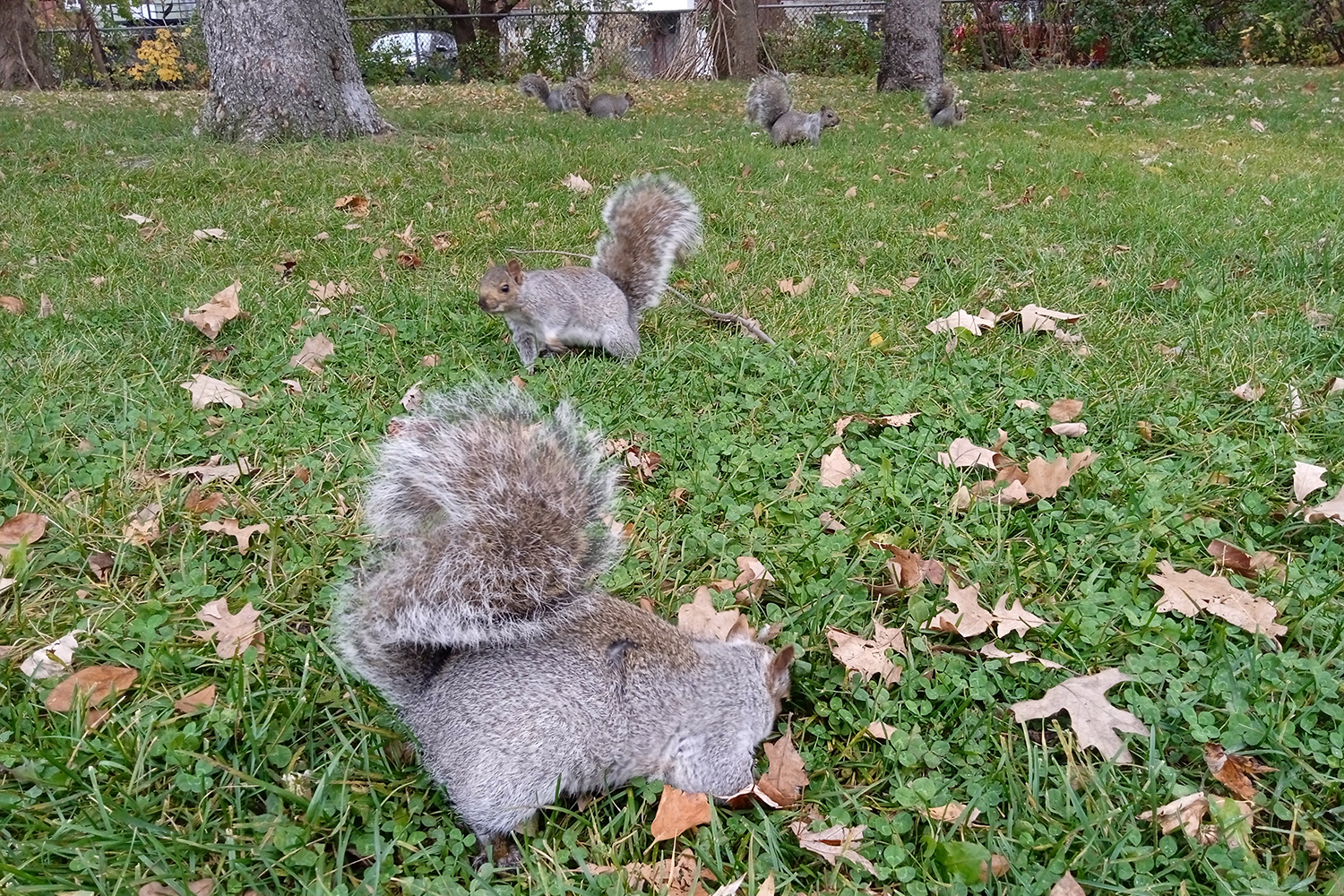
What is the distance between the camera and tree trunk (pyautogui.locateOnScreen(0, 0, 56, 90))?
14.6m

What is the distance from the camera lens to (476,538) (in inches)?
53.9

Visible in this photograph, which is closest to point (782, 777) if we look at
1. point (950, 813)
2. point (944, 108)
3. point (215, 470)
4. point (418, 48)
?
point (950, 813)

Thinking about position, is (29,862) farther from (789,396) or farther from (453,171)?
(453,171)

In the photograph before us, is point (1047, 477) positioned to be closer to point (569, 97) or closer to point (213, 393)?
point (213, 393)

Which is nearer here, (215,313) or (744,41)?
(215,313)

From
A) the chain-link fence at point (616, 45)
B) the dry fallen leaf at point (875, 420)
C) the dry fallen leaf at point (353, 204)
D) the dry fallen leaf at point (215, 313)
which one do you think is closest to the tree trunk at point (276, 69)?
the dry fallen leaf at point (353, 204)

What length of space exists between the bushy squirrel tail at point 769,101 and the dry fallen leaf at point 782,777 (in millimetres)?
7882

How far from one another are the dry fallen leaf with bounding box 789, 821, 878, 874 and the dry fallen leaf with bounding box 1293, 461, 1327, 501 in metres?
1.50

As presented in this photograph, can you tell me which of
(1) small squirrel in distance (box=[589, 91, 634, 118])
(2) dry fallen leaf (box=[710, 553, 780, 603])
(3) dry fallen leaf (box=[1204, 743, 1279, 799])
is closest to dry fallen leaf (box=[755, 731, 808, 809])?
(2) dry fallen leaf (box=[710, 553, 780, 603])

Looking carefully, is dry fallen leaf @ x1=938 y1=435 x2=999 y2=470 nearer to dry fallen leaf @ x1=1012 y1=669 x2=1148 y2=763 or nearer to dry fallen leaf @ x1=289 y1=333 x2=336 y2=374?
dry fallen leaf @ x1=1012 y1=669 x2=1148 y2=763

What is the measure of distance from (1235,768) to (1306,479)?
1018 mm

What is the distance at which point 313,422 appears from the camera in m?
2.67

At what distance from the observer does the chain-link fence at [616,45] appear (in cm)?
1770

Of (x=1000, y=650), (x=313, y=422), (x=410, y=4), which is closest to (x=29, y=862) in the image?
(x=313, y=422)
